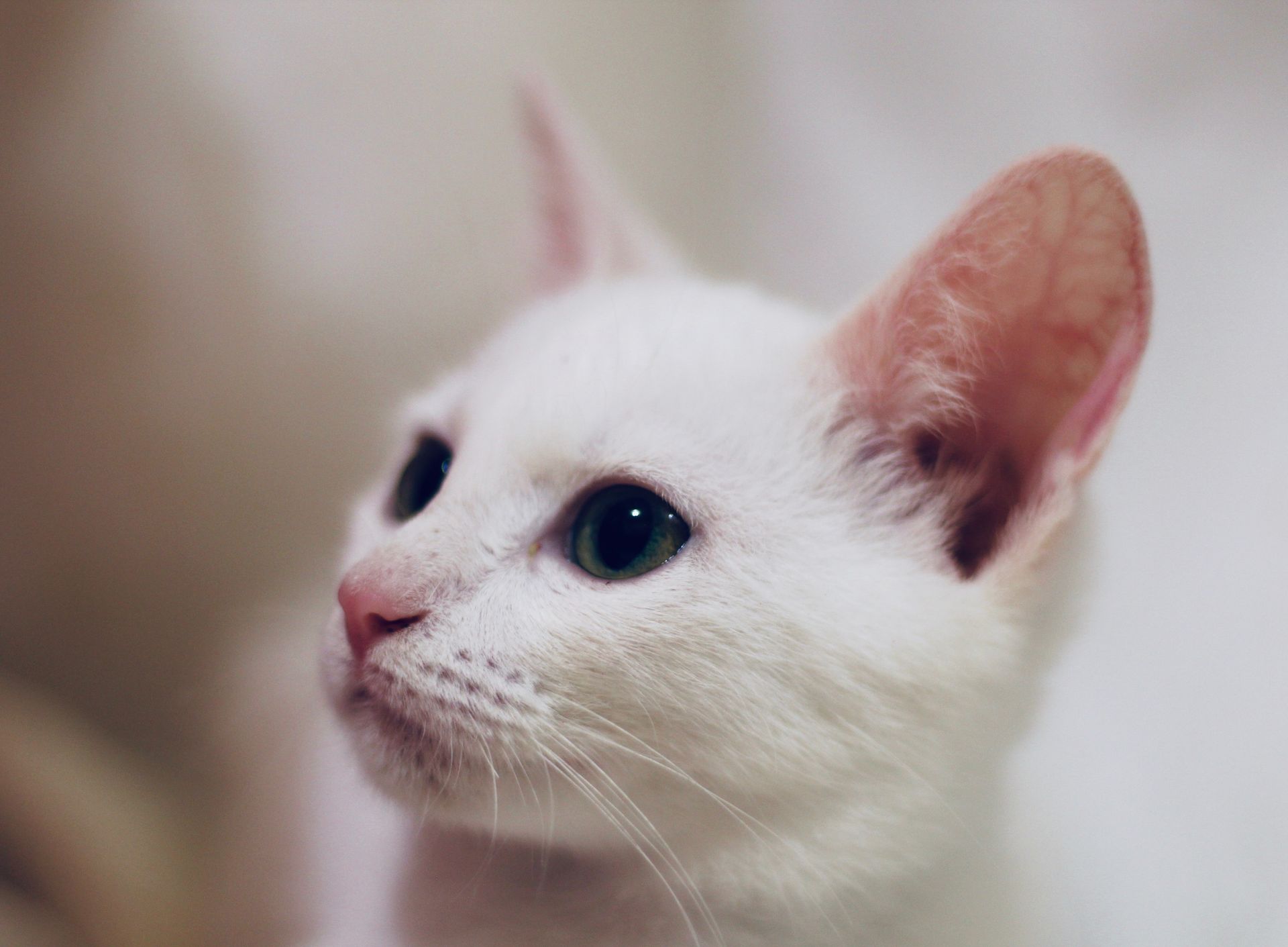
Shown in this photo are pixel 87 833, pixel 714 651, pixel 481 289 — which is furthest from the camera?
pixel 481 289

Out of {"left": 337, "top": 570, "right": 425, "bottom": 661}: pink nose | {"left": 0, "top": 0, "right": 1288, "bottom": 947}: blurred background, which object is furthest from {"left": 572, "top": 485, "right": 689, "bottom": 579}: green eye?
{"left": 0, "top": 0, "right": 1288, "bottom": 947}: blurred background

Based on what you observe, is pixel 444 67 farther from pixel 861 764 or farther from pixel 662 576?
pixel 861 764

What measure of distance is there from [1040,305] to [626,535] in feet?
1.08

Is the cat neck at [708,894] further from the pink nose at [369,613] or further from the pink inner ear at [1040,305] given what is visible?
the pink inner ear at [1040,305]

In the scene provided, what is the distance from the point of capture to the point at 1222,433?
0.83m

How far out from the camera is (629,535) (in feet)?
2.06

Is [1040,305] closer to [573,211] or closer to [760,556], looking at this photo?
[760,556]

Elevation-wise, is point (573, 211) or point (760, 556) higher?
point (573, 211)

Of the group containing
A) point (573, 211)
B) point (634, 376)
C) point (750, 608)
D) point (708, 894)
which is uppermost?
point (573, 211)

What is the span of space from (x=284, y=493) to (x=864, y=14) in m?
0.93

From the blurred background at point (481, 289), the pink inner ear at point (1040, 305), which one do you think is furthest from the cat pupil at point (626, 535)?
the blurred background at point (481, 289)

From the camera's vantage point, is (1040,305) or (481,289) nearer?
(1040,305)

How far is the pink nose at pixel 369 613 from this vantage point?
584 mm

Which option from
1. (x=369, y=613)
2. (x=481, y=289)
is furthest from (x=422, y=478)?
(x=481, y=289)
